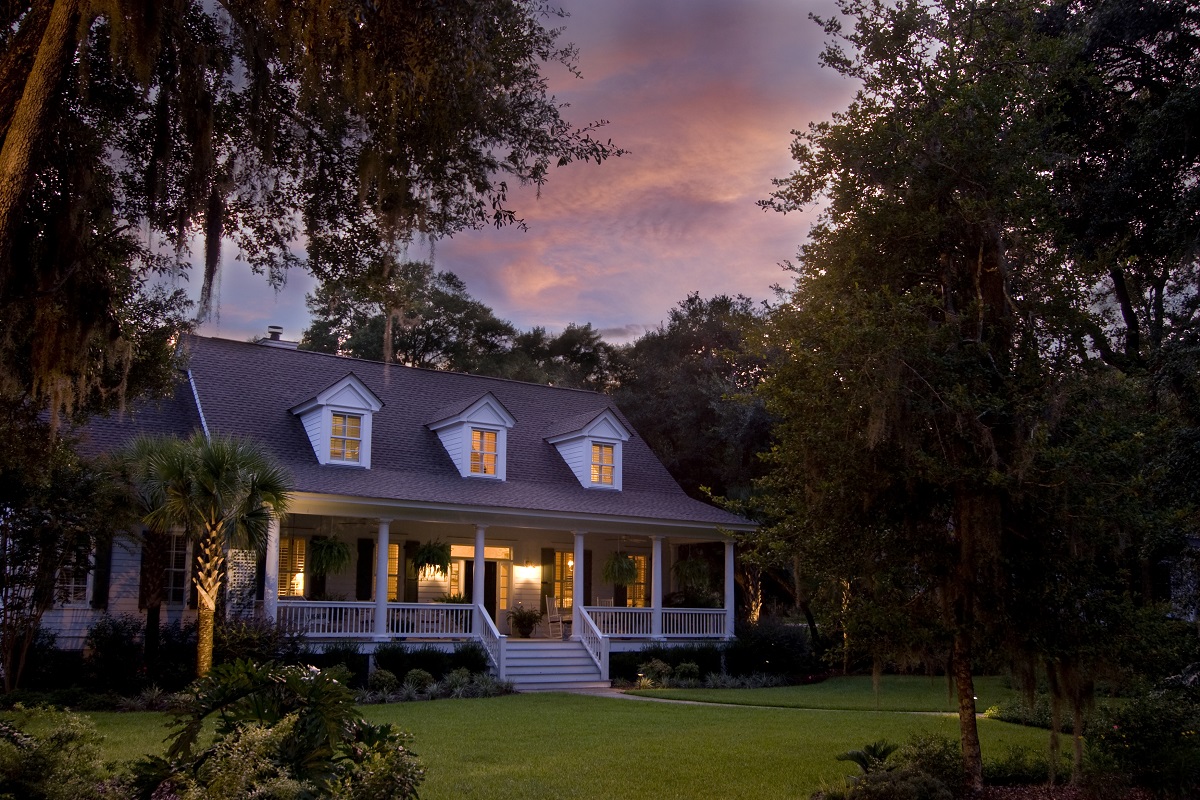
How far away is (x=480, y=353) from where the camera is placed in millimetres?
39188

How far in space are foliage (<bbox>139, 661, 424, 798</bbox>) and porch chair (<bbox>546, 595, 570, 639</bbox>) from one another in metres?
16.2

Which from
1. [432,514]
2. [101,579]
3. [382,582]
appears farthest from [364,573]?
[101,579]

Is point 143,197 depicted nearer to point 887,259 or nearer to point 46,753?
point 46,753

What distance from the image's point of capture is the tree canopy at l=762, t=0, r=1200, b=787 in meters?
8.15

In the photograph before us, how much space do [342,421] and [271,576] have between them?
4.05 m

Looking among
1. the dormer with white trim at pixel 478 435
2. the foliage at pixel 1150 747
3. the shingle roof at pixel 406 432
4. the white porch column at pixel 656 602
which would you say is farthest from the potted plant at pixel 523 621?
the foliage at pixel 1150 747

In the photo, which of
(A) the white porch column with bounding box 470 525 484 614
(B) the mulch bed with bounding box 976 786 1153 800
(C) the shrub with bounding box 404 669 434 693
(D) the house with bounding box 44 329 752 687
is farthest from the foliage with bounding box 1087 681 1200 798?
(A) the white porch column with bounding box 470 525 484 614

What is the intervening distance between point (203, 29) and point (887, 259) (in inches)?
240

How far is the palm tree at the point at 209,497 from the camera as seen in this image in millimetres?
14695

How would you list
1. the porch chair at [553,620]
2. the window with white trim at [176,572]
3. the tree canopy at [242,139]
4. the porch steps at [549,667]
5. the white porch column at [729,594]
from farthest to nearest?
1. the white porch column at [729,594]
2. the porch chair at [553,620]
3. the porch steps at [549,667]
4. the window with white trim at [176,572]
5. the tree canopy at [242,139]

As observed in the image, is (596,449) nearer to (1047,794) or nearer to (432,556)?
(432,556)

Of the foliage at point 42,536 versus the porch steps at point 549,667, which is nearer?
the foliage at point 42,536

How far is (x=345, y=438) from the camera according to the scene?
20484 mm

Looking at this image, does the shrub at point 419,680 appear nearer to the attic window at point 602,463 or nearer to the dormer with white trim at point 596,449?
the dormer with white trim at point 596,449
